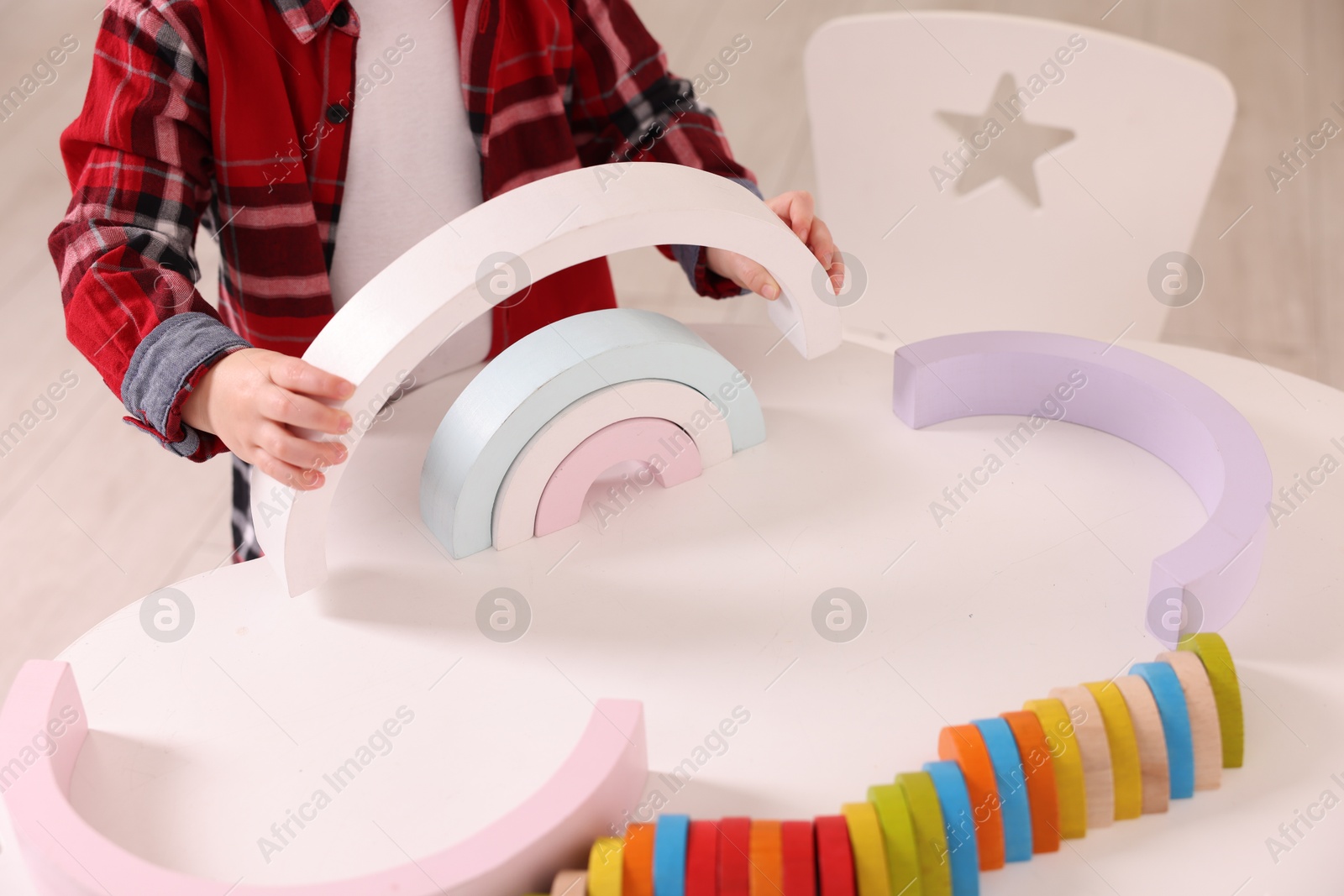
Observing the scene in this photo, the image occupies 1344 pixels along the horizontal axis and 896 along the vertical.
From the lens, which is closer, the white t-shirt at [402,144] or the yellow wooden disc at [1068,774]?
the yellow wooden disc at [1068,774]

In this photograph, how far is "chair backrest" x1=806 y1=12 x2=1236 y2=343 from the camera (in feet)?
3.55

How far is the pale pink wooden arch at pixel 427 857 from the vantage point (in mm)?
537

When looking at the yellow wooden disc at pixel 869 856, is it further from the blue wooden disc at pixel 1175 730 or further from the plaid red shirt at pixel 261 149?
the plaid red shirt at pixel 261 149

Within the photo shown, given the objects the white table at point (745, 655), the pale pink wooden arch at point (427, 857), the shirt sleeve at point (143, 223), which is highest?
the shirt sleeve at point (143, 223)

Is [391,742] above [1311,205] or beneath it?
above

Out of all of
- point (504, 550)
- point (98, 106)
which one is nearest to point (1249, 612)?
point (504, 550)

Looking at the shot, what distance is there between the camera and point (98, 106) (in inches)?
30.2

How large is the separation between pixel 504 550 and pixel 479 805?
196 millimetres

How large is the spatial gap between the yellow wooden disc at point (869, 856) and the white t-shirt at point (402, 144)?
0.53 m

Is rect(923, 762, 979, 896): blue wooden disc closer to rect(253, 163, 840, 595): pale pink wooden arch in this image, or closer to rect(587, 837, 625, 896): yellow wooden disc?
rect(587, 837, 625, 896): yellow wooden disc

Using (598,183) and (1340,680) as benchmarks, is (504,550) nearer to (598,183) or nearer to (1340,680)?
(598,183)

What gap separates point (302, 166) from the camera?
85cm

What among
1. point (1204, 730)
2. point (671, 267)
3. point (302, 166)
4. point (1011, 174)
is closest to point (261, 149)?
point (302, 166)

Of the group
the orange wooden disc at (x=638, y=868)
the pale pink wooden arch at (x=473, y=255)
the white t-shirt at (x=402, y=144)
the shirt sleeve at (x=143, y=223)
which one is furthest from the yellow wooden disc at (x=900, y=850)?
the white t-shirt at (x=402, y=144)
